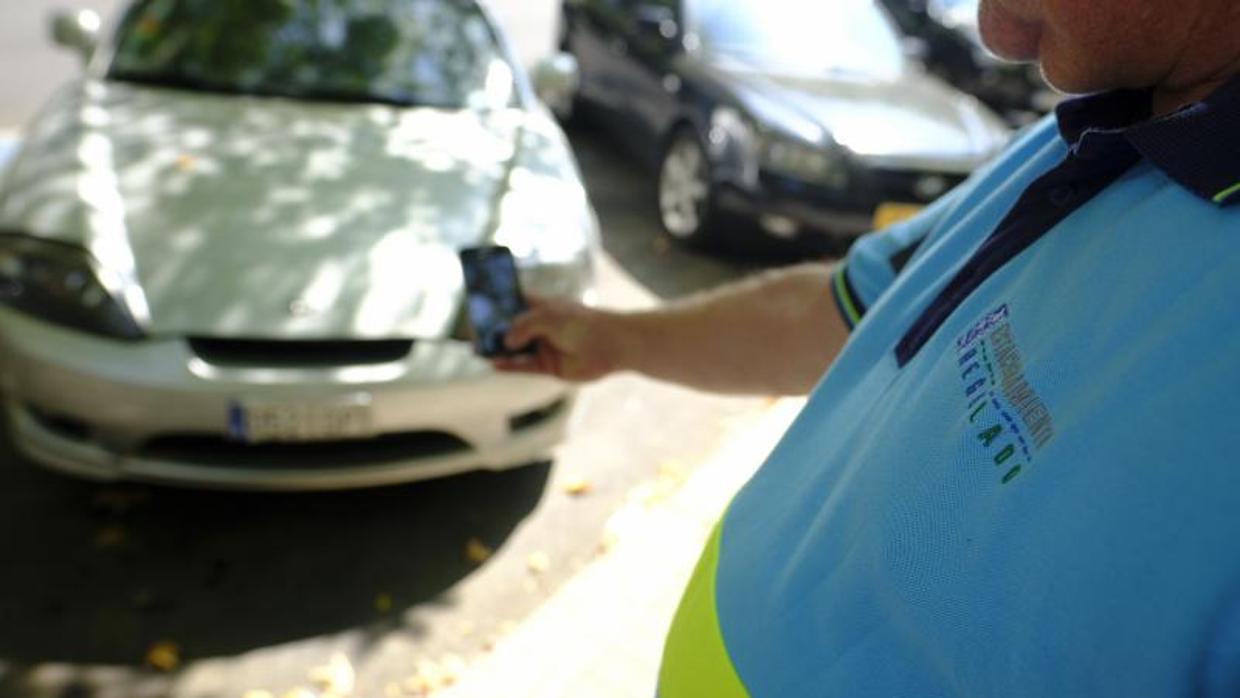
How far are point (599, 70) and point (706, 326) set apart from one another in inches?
238

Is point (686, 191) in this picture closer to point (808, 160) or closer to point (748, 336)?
→ point (808, 160)

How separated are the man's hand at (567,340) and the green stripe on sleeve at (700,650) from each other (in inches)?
18.0

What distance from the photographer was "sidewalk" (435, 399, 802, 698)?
242 centimetres

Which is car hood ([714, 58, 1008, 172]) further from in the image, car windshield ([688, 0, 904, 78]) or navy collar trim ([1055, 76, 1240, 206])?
navy collar trim ([1055, 76, 1240, 206])

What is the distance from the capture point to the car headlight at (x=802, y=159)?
17.8 feet

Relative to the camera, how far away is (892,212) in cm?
532

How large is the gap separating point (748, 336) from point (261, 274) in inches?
69.8

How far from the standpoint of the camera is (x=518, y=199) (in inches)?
132

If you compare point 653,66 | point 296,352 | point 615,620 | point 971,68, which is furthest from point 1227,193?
point 971,68

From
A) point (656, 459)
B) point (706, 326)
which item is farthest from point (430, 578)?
point (706, 326)

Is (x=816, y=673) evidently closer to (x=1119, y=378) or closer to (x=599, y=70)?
(x=1119, y=378)

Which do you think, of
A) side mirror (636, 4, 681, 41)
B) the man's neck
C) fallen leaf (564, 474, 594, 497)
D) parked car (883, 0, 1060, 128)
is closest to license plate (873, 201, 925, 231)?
side mirror (636, 4, 681, 41)

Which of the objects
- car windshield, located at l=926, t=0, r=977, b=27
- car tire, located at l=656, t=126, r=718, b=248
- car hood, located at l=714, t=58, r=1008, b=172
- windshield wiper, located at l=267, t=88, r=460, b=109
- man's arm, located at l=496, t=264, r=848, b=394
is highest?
Result: man's arm, located at l=496, t=264, r=848, b=394

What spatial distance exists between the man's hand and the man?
50cm
